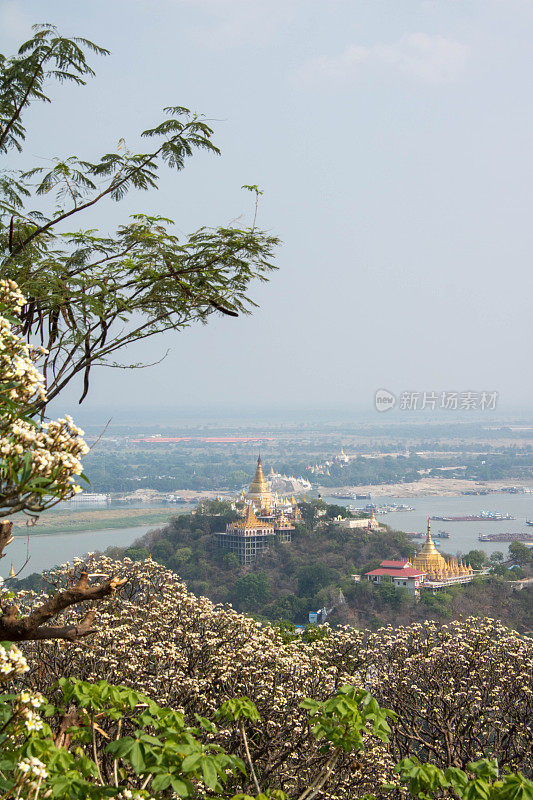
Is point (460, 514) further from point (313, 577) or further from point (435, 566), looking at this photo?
point (313, 577)

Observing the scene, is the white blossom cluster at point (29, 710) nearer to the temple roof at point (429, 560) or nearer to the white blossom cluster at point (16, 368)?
the white blossom cluster at point (16, 368)

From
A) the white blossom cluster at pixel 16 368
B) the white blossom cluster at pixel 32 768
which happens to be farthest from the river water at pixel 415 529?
the white blossom cluster at pixel 16 368

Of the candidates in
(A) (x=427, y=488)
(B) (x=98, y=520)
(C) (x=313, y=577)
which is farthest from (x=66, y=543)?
(A) (x=427, y=488)

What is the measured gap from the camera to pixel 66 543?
1944 inches

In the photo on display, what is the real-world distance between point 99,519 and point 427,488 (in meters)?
47.6

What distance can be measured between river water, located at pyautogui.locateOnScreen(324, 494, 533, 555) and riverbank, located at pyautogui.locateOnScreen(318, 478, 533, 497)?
2.36m

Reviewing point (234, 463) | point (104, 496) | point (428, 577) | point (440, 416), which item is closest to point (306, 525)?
point (428, 577)

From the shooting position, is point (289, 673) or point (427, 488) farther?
point (427, 488)

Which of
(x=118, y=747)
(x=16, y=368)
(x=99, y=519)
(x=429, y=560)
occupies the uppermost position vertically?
(x=16, y=368)

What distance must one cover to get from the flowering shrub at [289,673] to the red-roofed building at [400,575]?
2676cm

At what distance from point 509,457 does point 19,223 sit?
111m

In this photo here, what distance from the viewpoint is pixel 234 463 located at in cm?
11181

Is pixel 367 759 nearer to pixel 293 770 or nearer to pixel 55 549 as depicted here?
pixel 293 770

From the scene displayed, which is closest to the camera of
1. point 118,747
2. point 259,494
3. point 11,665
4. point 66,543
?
point 11,665
